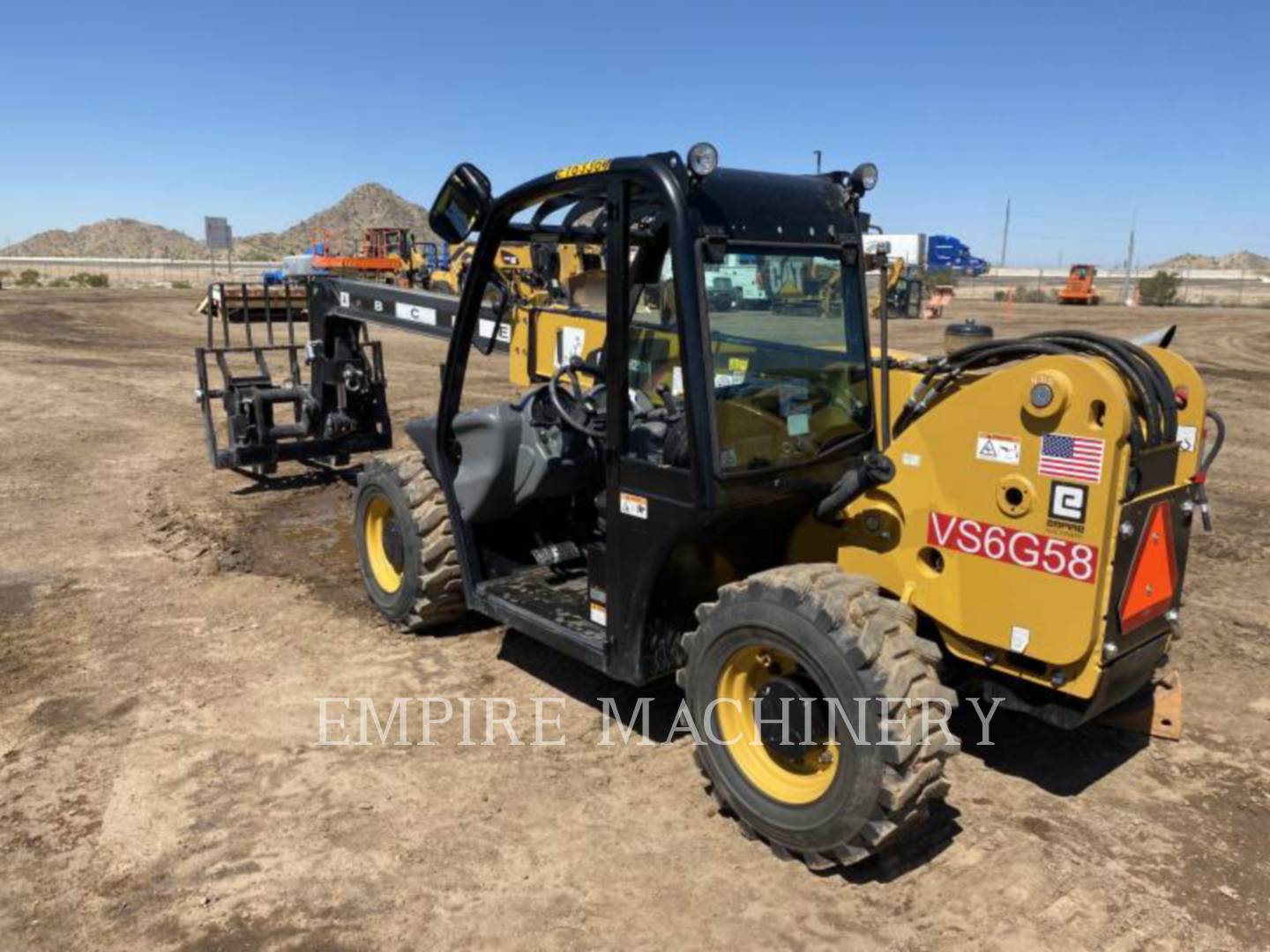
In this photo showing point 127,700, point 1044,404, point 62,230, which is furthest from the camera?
point 62,230

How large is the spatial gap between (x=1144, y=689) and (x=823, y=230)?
254 centimetres

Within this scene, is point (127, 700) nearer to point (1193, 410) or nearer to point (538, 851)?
point (538, 851)

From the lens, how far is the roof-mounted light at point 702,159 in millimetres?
3265

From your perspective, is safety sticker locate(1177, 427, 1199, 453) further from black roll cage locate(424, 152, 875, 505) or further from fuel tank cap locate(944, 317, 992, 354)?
black roll cage locate(424, 152, 875, 505)

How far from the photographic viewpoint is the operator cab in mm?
3434

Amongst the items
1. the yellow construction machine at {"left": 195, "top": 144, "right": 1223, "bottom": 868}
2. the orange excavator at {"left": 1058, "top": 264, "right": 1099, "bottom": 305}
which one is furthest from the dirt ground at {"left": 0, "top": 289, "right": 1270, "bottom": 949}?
the orange excavator at {"left": 1058, "top": 264, "right": 1099, "bottom": 305}

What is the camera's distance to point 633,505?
3.69m

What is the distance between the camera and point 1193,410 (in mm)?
3736

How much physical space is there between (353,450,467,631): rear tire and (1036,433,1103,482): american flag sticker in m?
2.92

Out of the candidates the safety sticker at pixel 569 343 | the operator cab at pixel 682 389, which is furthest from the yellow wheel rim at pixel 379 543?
the safety sticker at pixel 569 343

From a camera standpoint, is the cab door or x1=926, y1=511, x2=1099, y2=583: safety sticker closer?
x1=926, y1=511, x2=1099, y2=583: safety sticker

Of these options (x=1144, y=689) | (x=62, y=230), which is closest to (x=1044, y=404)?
(x=1144, y=689)

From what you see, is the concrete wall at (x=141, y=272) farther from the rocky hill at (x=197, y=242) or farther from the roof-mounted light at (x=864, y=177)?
the roof-mounted light at (x=864, y=177)

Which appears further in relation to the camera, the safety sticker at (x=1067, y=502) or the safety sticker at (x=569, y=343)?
the safety sticker at (x=569, y=343)
